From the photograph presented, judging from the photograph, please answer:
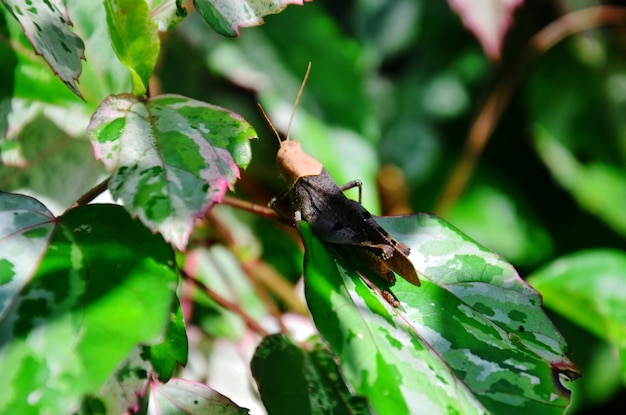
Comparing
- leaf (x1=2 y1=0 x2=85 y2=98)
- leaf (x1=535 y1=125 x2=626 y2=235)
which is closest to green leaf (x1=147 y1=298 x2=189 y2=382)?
leaf (x1=2 y1=0 x2=85 y2=98)

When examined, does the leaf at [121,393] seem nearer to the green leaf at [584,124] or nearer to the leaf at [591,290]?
the leaf at [591,290]

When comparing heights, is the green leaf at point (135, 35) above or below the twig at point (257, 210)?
above

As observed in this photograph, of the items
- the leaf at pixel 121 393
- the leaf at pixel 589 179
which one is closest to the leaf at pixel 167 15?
the leaf at pixel 121 393

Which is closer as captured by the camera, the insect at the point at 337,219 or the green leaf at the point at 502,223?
the insect at the point at 337,219

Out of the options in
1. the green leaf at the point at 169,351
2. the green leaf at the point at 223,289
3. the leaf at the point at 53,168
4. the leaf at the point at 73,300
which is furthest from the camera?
the green leaf at the point at 223,289

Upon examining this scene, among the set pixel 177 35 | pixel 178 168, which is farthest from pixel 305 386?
pixel 177 35

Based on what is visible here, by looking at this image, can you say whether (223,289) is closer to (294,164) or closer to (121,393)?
(294,164)
